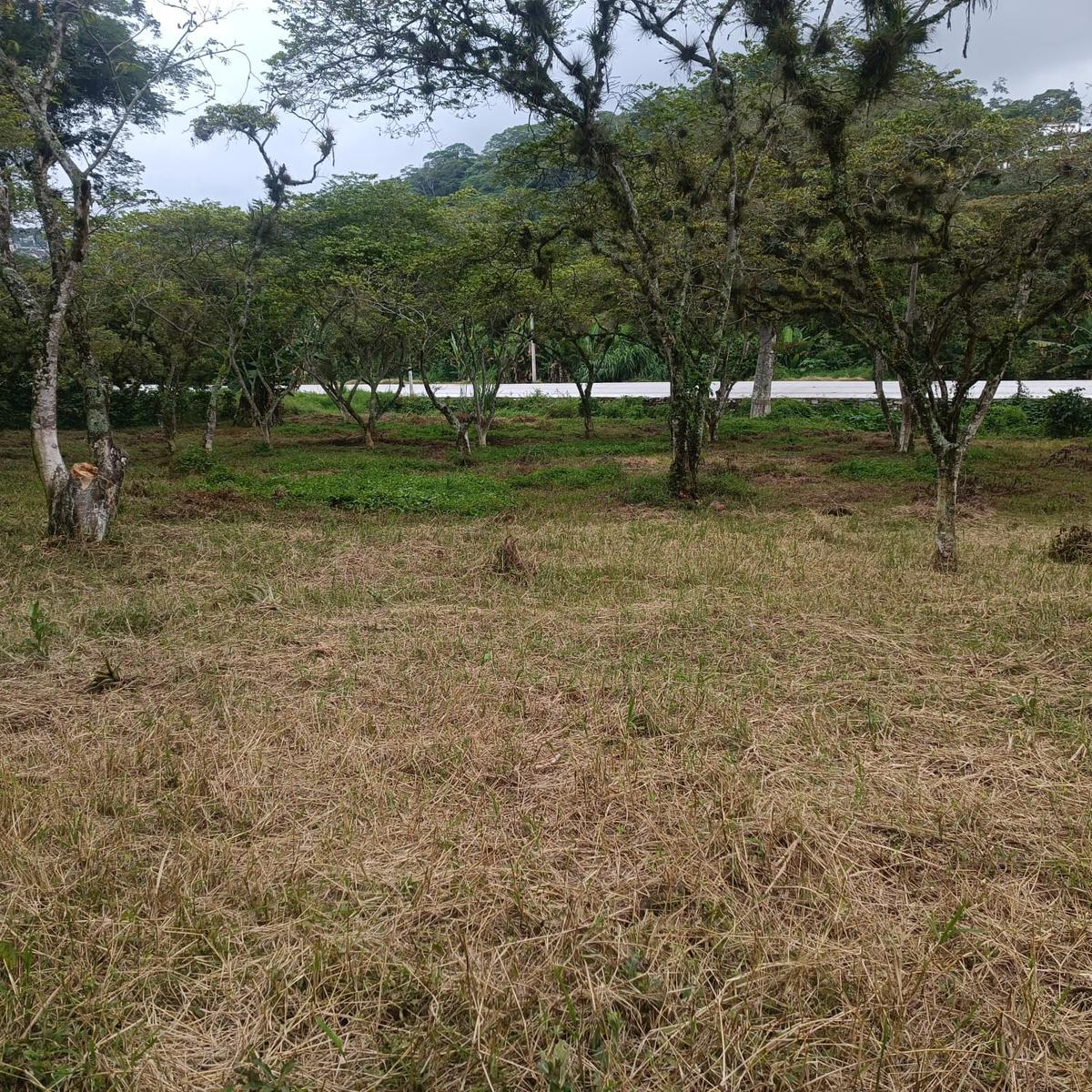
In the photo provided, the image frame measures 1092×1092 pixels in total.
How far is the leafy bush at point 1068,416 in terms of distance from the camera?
18.8 m

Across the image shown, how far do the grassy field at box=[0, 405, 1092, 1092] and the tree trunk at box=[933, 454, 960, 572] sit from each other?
405 mm

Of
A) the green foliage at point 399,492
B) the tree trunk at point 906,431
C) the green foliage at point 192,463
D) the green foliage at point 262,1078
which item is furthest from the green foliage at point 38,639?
the tree trunk at point 906,431

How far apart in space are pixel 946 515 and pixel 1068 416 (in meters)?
15.4

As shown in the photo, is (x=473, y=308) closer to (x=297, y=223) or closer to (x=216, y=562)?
(x=297, y=223)

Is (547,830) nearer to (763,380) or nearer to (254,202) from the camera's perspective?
(254,202)

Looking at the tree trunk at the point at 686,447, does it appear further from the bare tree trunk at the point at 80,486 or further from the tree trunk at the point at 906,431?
the bare tree trunk at the point at 80,486

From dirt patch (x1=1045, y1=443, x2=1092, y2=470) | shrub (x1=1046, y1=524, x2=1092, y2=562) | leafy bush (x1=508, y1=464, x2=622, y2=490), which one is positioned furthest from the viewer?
dirt patch (x1=1045, y1=443, x2=1092, y2=470)

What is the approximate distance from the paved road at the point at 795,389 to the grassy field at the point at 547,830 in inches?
787

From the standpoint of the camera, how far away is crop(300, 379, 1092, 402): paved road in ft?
91.3

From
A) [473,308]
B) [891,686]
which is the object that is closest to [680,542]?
[891,686]

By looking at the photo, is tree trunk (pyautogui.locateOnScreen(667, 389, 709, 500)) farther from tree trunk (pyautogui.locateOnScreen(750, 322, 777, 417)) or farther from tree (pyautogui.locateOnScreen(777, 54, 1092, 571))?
tree trunk (pyautogui.locateOnScreen(750, 322, 777, 417))

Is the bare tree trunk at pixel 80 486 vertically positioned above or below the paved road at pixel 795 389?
below

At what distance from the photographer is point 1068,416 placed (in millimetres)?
18875

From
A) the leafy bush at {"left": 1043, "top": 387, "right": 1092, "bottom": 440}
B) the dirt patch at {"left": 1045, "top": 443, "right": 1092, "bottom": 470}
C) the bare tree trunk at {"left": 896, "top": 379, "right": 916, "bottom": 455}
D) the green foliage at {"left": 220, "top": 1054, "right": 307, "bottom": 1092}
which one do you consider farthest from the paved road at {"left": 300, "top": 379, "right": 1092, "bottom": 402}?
the green foliage at {"left": 220, "top": 1054, "right": 307, "bottom": 1092}
